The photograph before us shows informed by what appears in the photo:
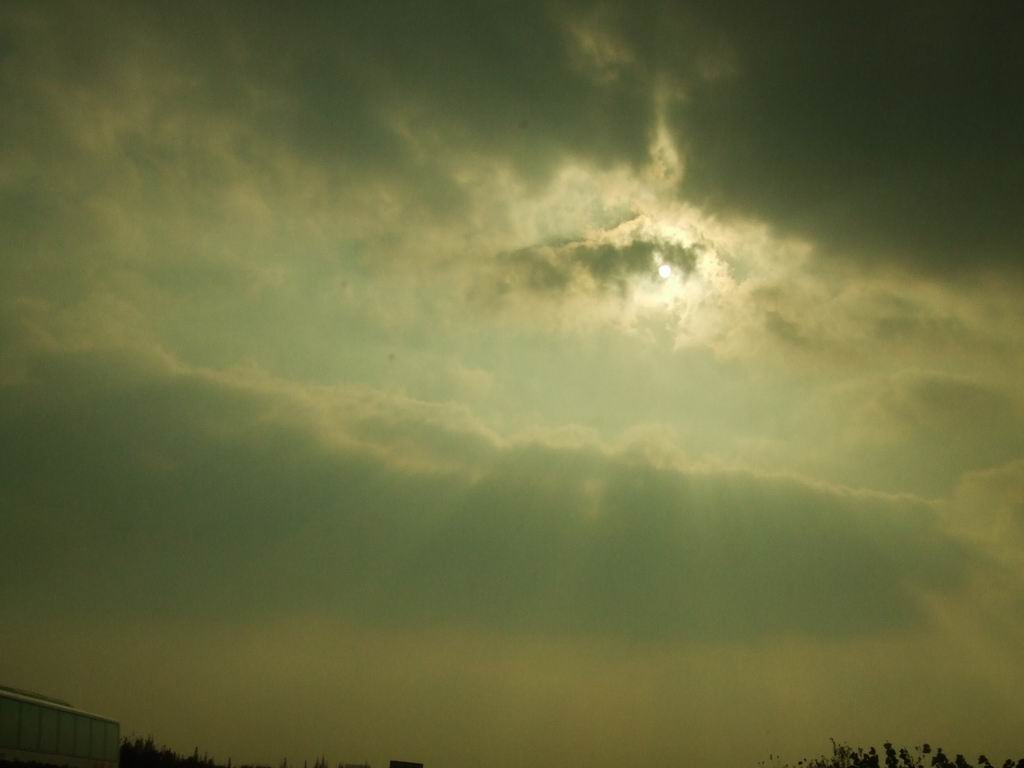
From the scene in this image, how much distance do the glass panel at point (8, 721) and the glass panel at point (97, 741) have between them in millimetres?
9747

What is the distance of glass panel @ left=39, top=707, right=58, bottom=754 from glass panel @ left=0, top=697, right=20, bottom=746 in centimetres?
279

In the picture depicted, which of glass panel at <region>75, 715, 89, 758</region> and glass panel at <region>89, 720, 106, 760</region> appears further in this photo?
glass panel at <region>89, 720, 106, 760</region>

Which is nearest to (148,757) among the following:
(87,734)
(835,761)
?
(87,734)

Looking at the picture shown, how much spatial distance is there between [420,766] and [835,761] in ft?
143

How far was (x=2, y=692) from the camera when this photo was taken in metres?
42.5

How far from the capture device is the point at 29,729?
4394 cm

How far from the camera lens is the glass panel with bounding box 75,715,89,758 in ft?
163

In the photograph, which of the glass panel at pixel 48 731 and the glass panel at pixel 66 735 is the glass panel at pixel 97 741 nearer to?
the glass panel at pixel 66 735

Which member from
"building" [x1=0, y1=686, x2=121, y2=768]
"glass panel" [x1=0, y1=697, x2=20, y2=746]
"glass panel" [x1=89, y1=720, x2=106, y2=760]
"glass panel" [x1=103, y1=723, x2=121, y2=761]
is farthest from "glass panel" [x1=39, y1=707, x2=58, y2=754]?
"glass panel" [x1=103, y1=723, x2=121, y2=761]

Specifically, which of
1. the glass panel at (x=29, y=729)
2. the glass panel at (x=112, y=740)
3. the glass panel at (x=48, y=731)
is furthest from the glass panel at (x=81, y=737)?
the glass panel at (x=29, y=729)

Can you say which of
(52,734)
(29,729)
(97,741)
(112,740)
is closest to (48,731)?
(52,734)

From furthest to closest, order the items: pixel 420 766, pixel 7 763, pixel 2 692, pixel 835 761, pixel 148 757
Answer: pixel 148 757
pixel 835 761
pixel 420 766
pixel 2 692
pixel 7 763

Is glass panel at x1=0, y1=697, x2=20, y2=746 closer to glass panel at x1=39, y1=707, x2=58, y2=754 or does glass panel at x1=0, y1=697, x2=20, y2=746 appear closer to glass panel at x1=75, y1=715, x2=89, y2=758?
glass panel at x1=39, y1=707, x2=58, y2=754

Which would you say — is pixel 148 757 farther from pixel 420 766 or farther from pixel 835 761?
pixel 835 761
